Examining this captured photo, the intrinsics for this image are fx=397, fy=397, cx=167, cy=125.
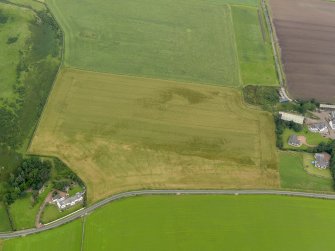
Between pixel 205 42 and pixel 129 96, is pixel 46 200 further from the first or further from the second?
pixel 205 42

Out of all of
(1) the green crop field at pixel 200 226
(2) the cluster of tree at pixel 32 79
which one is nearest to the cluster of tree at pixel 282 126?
(1) the green crop field at pixel 200 226

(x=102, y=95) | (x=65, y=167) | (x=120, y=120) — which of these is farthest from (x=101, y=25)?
(x=65, y=167)

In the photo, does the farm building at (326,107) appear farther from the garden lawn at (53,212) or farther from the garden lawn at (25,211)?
the garden lawn at (25,211)

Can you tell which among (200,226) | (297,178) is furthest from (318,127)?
(200,226)

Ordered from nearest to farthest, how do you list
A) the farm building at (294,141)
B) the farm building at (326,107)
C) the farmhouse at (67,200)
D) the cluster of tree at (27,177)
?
the farmhouse at (67,200), the cluster of tree at (27,177), the farm building at (294,141), the farm building at (326,107)

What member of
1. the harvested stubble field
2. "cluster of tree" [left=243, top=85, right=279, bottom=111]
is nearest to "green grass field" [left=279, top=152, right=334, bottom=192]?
the harvested stubble field

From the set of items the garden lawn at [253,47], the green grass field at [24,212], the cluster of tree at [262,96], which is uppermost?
the garden lawn at [253,47]

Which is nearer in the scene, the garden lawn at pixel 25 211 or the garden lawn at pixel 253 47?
the garden lawn at pixel 25 211
